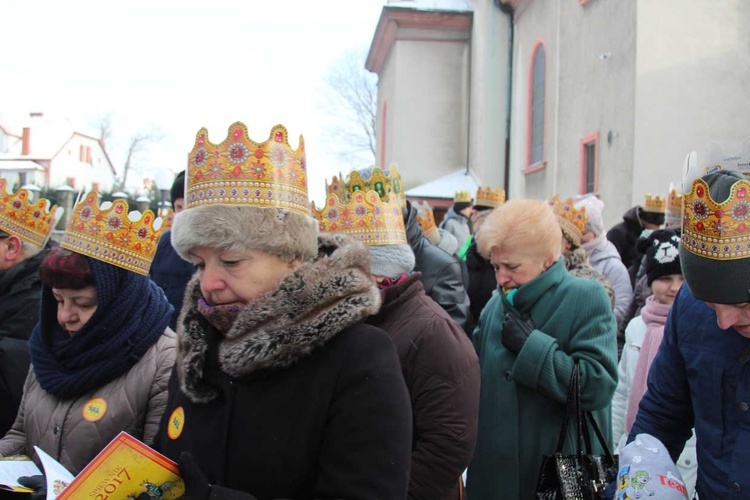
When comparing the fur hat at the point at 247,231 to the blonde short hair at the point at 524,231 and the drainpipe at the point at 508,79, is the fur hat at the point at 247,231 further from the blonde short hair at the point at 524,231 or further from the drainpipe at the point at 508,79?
the drainpipe at the point at 508,79

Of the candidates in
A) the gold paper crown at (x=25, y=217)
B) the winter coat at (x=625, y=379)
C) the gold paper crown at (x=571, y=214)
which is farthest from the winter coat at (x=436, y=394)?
the gold paper crown at (x=571, y=214)

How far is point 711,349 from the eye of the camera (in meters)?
2.38

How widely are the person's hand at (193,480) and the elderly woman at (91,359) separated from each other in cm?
107

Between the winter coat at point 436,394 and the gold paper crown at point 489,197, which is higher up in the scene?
the gold paper crown at point 489,197

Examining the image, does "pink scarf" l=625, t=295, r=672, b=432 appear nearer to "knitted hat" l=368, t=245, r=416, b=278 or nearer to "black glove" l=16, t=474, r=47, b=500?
"knitted hat" l=368, t=245, r=416, b=278

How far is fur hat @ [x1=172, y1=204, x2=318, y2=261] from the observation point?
80.4 inches

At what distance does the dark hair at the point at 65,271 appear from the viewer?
303 centimetres

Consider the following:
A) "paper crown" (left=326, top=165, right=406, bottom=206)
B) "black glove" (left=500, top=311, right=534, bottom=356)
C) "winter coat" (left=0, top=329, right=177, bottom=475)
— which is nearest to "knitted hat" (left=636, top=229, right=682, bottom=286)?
"black glove" (left=500, top=311, right=534, bottom=356)

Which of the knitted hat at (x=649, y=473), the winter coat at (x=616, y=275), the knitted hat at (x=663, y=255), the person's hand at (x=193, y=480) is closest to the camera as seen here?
the person's hand at (x=193, y=480)

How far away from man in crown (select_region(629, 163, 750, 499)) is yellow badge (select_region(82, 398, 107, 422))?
1.98 m

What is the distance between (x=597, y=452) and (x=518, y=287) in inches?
38.4

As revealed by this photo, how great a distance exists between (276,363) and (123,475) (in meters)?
0.49

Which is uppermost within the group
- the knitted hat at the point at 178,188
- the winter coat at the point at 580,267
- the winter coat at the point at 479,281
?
the knitted hat at the point at 178,188

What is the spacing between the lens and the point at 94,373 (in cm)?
290
